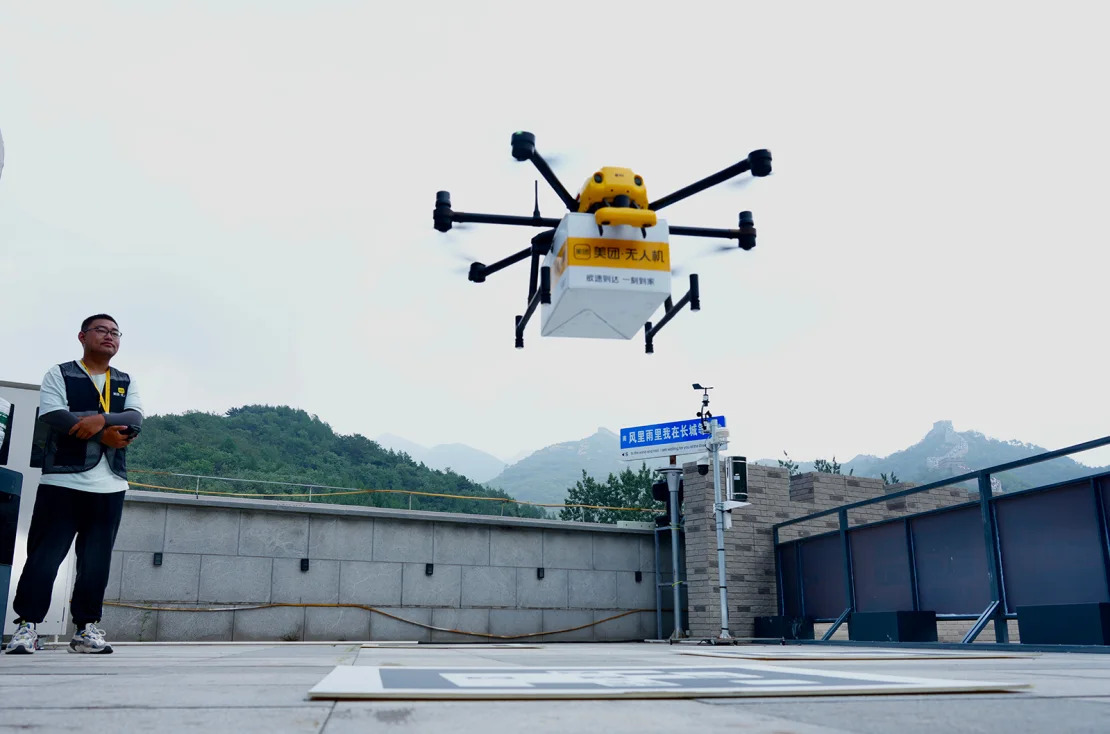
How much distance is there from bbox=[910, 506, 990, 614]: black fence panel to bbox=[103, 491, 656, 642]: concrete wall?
5.24 meters

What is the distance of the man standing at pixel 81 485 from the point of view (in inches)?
167

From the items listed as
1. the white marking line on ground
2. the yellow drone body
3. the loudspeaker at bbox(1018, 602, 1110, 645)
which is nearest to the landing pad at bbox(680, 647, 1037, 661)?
the white marking line on ground

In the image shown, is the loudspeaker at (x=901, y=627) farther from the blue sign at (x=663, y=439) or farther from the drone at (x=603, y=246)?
the blue sign at (x=663, y=439)

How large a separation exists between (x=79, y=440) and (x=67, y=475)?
19 cm

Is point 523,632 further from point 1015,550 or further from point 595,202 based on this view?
point 595,202

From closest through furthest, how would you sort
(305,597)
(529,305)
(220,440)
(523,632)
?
(529,305) → (305,597) → (523,632) → (220,440)

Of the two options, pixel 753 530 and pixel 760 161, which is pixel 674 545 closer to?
pixel 753 530

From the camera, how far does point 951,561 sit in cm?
948

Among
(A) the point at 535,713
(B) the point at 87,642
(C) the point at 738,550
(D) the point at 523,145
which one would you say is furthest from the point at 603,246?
(C) the point at 738,550

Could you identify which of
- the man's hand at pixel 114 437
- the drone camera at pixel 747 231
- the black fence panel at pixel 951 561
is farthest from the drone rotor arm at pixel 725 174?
the black fence panel at pixel 951 561

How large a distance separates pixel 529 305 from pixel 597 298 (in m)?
1.05

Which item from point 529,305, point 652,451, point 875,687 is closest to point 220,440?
point 652,451

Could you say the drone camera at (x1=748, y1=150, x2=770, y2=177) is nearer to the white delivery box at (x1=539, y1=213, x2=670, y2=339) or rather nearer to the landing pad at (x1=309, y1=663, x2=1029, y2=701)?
the white delivery box at (x1=539, y1=213, x2=670, y2=339)

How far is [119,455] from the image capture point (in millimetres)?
4512
